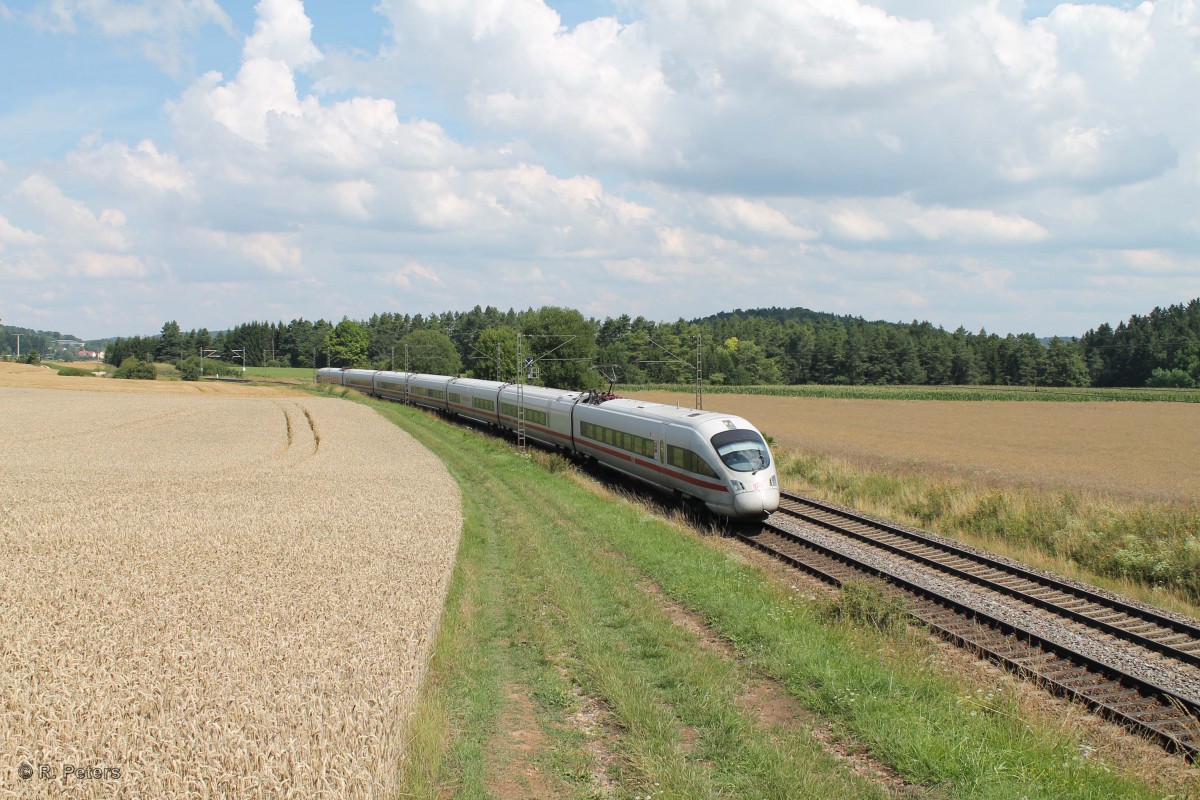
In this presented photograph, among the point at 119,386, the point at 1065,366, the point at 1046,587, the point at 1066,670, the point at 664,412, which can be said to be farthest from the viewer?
the point at 1065,366

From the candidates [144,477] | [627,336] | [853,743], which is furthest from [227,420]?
[627,336]

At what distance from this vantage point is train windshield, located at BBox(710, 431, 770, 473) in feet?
71.5

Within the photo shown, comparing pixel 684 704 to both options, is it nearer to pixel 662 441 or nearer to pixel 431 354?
pixel 662 441

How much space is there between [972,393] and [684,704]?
10043cm

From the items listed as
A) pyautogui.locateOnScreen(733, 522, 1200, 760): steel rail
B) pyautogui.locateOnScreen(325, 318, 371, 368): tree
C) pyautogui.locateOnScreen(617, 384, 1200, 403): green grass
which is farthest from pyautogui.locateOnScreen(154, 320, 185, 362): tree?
pyautogui.locateOnScreen(733, 522, 1200, 760): steel rail

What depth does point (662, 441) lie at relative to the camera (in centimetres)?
2516

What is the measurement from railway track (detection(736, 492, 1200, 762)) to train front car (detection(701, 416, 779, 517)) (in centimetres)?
92

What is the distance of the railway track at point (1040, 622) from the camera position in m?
10.9

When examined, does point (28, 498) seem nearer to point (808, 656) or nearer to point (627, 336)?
point (808, 656)

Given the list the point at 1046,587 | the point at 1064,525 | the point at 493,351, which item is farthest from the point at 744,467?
the point at 493,351

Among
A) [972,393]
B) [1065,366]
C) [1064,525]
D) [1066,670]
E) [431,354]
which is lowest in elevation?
[1066,670]

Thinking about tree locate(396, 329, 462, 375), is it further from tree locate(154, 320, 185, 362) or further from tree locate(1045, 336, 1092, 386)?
tree locate(1045, 336, 1092, 386)

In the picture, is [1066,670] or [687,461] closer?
[1066,670]

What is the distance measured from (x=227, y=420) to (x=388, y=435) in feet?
53.7
